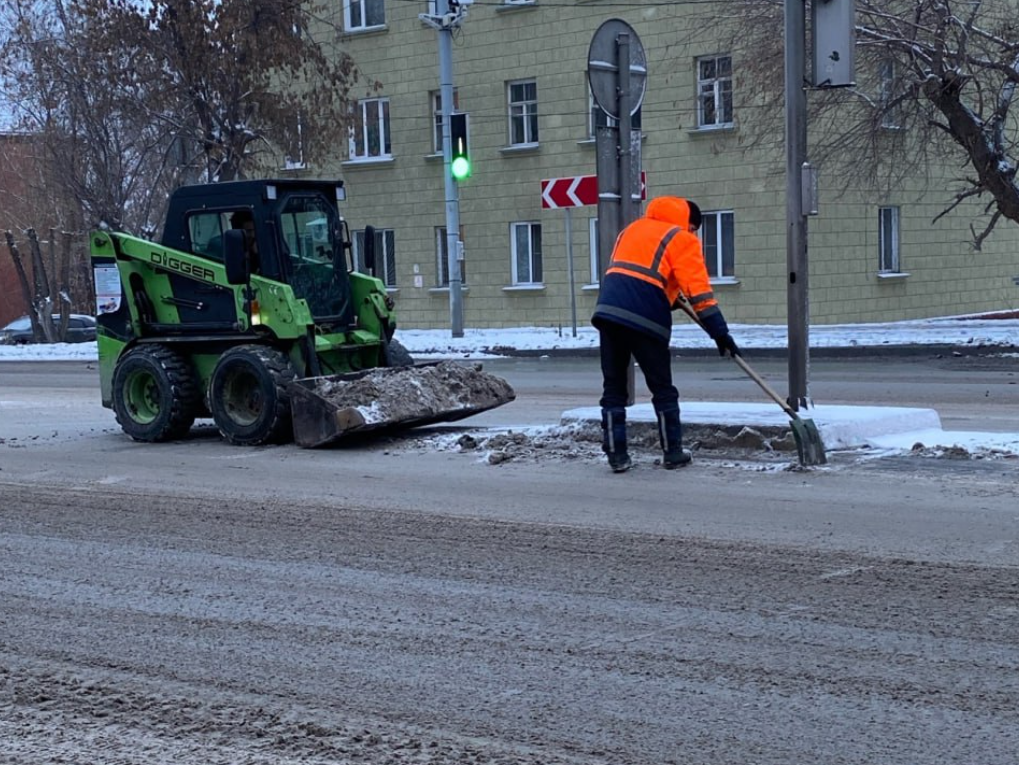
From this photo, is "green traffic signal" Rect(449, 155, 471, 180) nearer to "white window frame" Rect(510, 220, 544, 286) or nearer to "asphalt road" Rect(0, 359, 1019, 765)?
"white window frame" Rect(510, 220, 544, 286)

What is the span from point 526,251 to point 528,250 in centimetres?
8

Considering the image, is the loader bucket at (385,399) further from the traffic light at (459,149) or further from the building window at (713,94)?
the building window at (713,94)

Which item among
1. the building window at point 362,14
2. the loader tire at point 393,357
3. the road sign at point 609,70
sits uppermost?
the building window at point 362,14

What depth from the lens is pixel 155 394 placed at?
12367mm

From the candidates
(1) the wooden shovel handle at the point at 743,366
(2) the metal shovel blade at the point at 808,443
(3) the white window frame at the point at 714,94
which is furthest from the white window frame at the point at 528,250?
(2) the metal shovel blade at the point at 808,443

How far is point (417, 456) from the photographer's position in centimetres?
1053

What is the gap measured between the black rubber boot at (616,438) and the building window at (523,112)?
23.3 metres

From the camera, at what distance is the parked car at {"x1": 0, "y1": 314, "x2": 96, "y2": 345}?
36.8 metres

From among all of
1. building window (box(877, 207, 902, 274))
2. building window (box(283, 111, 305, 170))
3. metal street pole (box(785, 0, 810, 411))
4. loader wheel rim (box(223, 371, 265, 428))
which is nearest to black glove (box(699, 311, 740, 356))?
metal street pole (box(785, 0, 810, 411))

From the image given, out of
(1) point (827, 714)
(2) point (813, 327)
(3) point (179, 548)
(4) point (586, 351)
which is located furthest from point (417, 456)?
(2) point (813, 327)

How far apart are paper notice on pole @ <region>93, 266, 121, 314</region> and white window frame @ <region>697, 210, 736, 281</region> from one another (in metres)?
18.8

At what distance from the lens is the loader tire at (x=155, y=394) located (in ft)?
39.1

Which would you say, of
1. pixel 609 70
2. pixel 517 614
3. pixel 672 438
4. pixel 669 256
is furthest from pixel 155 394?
pixel 517 614

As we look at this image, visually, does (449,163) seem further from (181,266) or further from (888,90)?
(181,266)
